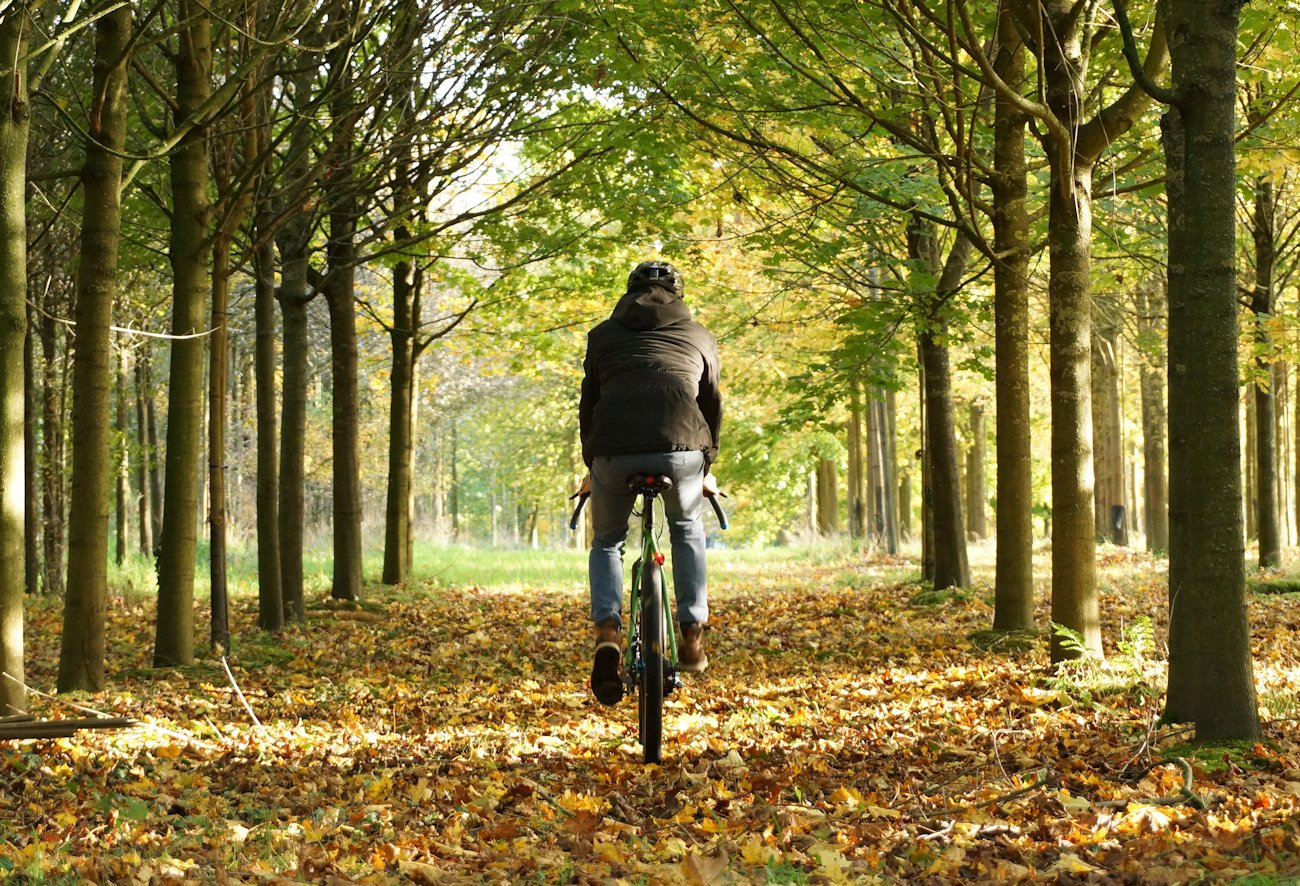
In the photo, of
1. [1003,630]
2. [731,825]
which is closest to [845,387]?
[1003,630]

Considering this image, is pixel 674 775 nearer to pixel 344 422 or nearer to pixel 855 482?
pixel 344 422

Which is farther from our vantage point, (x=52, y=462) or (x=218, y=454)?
(x=52, y=462)

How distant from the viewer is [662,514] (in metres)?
6.27

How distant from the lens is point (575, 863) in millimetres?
4289

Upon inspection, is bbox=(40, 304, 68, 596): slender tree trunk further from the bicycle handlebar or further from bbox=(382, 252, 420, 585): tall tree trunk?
the bicycle handlebar

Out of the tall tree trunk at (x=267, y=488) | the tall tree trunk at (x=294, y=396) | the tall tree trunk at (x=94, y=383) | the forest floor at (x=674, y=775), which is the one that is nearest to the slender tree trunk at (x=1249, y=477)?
the forest floor at (x=674, y=775)

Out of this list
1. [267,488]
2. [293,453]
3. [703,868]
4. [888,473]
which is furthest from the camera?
[888,473]

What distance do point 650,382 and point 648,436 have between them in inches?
11.2

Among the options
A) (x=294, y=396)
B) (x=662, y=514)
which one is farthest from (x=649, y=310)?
(x=294, y=396)

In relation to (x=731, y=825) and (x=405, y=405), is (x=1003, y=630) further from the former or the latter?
(x=405, y=405)

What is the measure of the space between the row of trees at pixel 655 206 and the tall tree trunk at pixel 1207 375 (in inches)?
0.5

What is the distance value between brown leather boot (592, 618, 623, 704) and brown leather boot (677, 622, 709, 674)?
1.12 ft

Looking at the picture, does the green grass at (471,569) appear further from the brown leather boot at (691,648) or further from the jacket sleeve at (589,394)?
the brown leather boot at (691,648)

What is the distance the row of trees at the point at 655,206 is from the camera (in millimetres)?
5152
